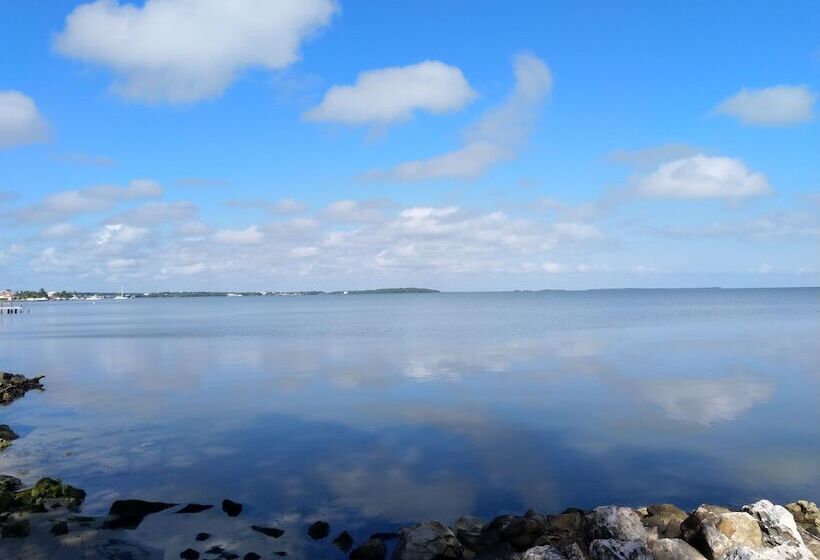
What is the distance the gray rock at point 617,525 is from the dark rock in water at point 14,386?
30.9 m

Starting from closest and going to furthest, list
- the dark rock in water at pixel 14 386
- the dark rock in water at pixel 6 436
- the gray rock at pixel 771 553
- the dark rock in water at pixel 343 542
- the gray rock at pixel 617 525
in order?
the gray rock at pixel 771 553, the gray rock at pixel 617 525, the dark rock in water at pixel 343 542, the dark rock in water at pixel 6 436, the dark rock in water at pixel 14 386

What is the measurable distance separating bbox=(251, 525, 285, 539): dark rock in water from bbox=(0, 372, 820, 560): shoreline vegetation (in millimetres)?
22

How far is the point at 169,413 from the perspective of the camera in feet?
92.2

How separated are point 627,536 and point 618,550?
45.1 inches

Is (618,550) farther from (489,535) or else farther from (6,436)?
(6,436)

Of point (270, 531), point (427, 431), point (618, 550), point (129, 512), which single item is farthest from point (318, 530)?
point (427, 431)

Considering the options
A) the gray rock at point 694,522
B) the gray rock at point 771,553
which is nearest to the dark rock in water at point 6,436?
the gray rock at point 694,522

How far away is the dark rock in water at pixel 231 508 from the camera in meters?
15.2

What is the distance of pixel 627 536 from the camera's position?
11.8 metres

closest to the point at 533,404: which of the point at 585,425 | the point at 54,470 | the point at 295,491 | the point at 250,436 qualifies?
the point at 585,425

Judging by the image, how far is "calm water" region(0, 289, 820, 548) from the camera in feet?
55.7

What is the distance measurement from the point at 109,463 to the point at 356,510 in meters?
9.19

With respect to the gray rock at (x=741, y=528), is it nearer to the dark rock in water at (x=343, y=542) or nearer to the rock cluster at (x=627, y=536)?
the rock cluster at (x=627, y=536)

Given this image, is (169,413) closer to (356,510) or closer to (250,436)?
(250,436)
